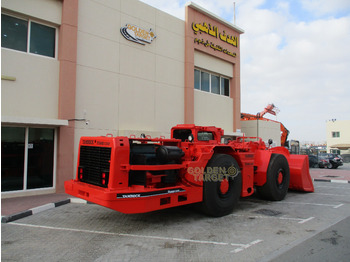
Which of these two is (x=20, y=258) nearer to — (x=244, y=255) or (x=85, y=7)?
(x=244, y=255)

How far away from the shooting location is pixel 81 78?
969cm

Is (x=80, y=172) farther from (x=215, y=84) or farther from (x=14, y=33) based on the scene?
(x=215, y=84)

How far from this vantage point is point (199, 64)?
14453mm

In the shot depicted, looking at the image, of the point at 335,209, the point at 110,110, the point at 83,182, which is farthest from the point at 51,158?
the point at 335,209

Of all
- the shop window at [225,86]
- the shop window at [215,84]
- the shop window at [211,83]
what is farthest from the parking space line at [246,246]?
the shop window at [225,86]

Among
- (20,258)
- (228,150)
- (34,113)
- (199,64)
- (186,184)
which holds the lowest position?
(20,258)

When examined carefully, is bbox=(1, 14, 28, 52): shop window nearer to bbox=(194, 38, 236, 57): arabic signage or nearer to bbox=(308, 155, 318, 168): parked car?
bbox=(194, 38, 236, 57): arabic signage

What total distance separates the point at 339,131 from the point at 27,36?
55.2 m

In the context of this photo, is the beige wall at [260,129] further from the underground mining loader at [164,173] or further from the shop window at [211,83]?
the underground mining loader at [164,173]

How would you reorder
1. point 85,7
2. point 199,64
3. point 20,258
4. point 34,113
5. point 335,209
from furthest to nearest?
point 199,64 < point 85,7 < point 34,113 < point 335,209 < point 20,258

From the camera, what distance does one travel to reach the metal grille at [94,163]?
203 inches

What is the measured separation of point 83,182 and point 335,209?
635 cm

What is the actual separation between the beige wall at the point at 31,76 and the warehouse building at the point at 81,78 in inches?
1.1

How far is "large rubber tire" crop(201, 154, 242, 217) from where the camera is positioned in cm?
599
